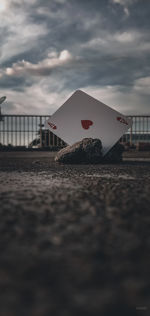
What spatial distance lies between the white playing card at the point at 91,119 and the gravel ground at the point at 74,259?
113 inches

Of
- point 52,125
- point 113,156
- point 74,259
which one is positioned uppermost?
point 52,125

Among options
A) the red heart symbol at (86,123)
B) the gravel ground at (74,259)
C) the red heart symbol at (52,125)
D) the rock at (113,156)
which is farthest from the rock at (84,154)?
the gravel ground at (74,259)

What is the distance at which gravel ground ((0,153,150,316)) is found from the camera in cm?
42

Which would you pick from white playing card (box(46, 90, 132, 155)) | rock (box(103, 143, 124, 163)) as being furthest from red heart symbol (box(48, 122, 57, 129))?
rock (box(103, 143, 124, 163))

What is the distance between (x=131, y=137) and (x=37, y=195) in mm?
10363

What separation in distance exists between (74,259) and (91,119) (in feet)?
11.6

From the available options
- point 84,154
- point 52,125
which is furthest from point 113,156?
point 52,125

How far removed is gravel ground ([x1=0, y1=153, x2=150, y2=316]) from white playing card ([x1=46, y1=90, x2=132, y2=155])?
2.87 metres

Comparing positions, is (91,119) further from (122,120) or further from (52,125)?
(52,125)

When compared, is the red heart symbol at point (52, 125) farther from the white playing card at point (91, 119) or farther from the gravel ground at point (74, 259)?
the gravel ground at point (74, 259)

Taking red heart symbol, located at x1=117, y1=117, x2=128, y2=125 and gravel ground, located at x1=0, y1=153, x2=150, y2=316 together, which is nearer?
gravel ground, located at x1=0, y1=153, x2=150, y2=316

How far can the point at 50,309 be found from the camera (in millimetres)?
403

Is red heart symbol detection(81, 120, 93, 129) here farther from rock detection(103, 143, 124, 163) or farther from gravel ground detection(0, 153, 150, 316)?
gravel ground detection(0, 153, 150, 316)

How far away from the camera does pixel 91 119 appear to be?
13.2ft
